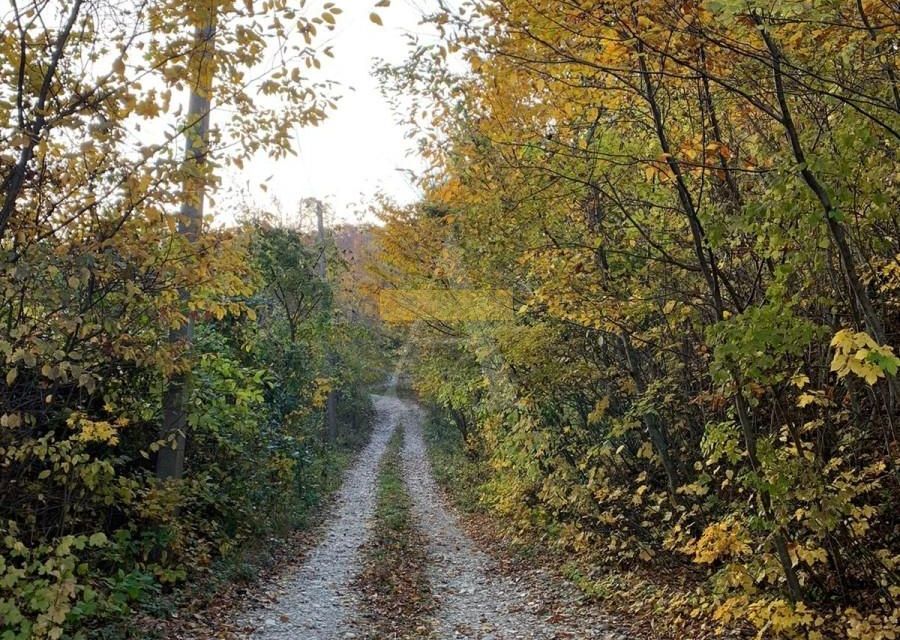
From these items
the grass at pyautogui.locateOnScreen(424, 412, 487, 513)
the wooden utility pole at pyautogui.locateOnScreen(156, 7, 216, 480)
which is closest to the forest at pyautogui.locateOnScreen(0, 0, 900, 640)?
the wooden utility pole at pyautogui.locateOnScreen(156, 7, 216, 480)

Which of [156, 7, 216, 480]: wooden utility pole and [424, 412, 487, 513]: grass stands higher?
[156, 7, 216, 480]: wooden utility pole

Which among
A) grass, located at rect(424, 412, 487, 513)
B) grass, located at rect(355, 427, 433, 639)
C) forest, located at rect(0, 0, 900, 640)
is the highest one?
forest, located at rect(0, 0, 900, 640)

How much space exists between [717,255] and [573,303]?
1428 mm

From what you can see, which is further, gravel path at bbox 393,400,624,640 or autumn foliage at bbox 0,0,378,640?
gravel path at bbox 393,400,624,640

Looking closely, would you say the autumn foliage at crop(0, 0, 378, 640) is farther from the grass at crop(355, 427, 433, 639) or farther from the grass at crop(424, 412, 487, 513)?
the grass at crop(424, 412, 487, 513)

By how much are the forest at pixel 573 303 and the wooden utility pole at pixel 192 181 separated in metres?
0.03

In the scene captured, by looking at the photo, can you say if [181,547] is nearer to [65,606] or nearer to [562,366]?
[65,606]

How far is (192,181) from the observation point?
3967mm

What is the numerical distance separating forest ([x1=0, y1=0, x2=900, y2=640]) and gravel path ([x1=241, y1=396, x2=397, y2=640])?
44 cm

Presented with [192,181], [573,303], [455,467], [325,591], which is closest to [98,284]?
[192,181]

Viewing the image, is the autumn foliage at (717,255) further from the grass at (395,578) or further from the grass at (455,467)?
the grass at (455,467)

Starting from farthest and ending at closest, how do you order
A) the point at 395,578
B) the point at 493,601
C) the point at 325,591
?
the point at 395,578 → the point at 325,591 → the point at 493,601

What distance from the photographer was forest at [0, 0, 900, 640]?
12.4 feet

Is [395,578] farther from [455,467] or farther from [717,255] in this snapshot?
[455,467]
